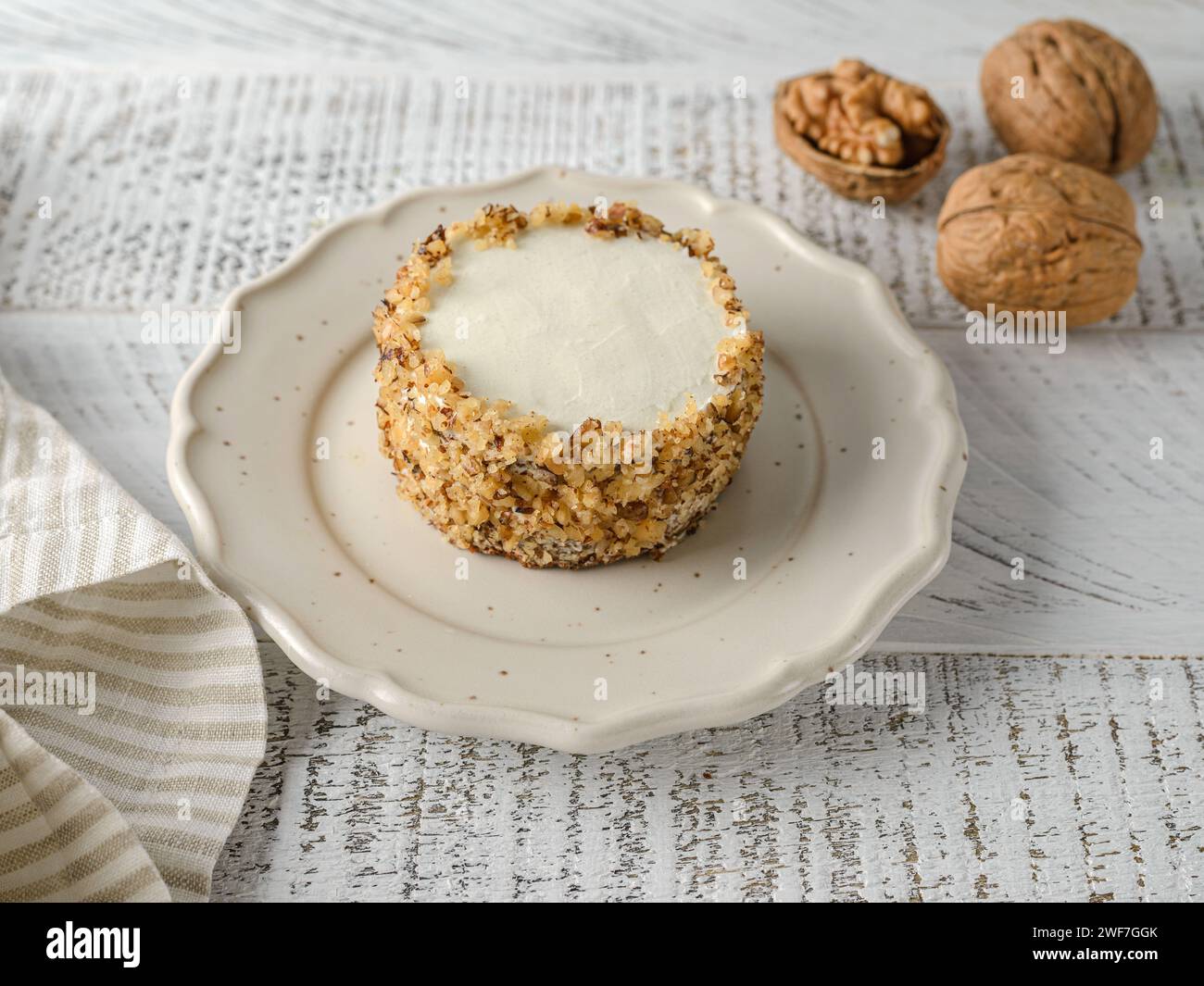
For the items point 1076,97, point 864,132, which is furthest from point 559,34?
point 1076,97

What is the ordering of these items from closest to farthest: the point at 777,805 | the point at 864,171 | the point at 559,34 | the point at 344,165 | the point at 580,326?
1. the point at 777,805
2. the point at 580,326
3. the point at 864,171
4. the point at 344,165
5. the point at 559,34

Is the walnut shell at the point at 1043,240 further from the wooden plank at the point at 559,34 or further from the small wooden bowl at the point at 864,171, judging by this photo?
the wooden plank at the point at 559,34

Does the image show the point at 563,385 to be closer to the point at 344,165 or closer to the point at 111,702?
the point at 111,702

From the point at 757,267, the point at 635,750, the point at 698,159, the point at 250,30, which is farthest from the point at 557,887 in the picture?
the point at 250,30

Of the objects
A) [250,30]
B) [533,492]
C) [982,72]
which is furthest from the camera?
[250,30]

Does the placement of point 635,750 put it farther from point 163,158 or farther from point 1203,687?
point 163,158

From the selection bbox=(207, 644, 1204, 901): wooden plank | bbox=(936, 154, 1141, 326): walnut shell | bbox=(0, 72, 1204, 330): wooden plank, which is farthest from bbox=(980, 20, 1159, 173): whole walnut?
bbox=(207, 644, 1204, 901): wooden plank
